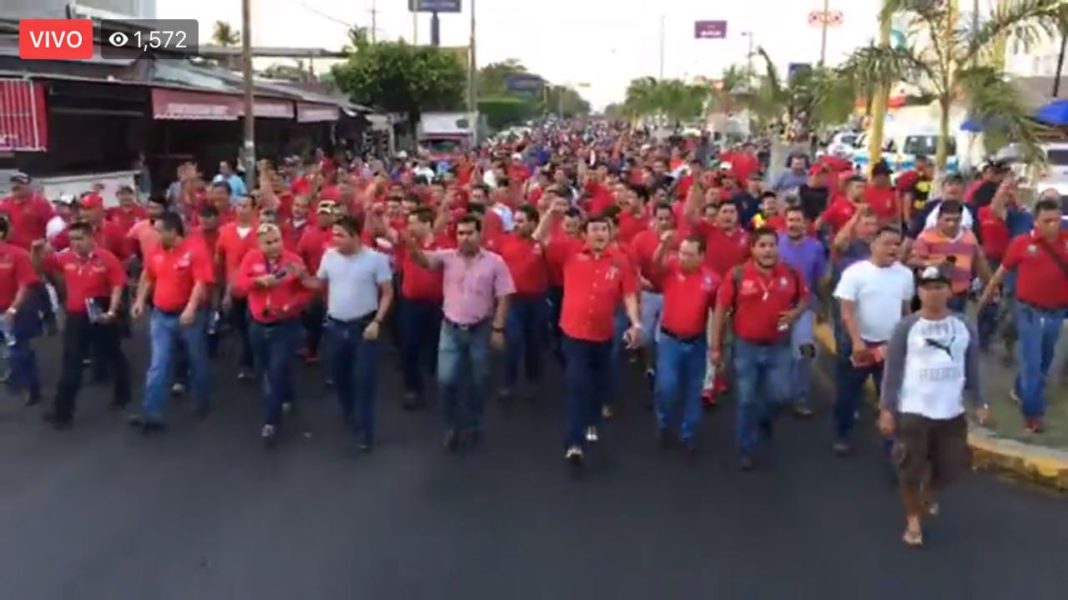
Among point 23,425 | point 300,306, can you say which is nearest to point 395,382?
point 300,306

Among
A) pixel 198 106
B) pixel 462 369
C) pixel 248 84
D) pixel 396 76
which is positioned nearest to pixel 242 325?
pixel 462 369

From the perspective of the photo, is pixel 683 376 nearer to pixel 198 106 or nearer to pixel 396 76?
pixel 198 106

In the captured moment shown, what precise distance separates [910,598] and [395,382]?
5.79m

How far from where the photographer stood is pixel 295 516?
7.04m

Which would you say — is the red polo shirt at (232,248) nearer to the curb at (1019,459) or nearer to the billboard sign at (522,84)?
the curb at (1019,459)

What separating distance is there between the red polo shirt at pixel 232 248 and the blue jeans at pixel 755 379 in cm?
417

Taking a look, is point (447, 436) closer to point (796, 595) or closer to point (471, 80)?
point (796, 595)

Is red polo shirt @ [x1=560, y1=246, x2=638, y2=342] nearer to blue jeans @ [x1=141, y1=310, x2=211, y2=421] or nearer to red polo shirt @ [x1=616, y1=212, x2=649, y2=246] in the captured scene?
red polo shirt @ [x1=616, y1=212, x2=649, y2=246]

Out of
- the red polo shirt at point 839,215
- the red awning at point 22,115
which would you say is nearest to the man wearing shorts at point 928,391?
the red polo shirt at point 839,215

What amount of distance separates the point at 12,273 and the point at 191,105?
15.2 m

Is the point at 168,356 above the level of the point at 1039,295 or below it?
below

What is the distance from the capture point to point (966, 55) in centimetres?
1377

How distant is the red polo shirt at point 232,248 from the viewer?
394 inches

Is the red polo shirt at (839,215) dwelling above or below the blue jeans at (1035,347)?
above
